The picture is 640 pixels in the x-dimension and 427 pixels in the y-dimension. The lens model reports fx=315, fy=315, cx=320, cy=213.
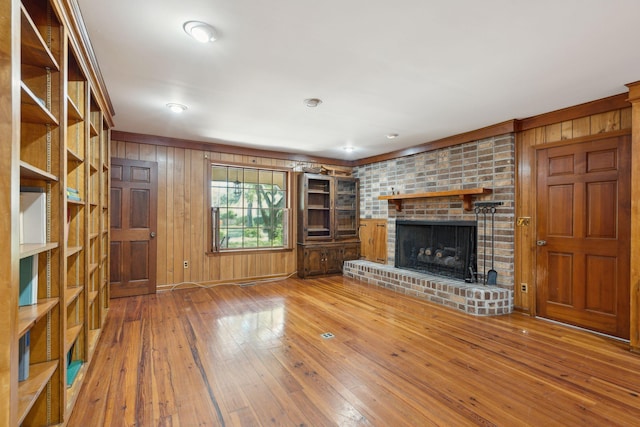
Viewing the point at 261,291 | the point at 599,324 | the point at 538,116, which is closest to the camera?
the point at 599,324

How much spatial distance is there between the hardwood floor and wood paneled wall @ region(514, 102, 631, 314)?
1.11 ft

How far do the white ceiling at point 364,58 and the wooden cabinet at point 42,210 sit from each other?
437 millimetres

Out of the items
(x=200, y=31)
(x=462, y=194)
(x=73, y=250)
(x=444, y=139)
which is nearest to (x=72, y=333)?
(x=73, y=250)

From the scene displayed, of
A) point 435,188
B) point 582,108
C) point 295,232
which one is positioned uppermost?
point 582,108

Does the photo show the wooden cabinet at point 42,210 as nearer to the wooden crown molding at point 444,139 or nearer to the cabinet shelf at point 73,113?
the cabinet shelf at point 73,113

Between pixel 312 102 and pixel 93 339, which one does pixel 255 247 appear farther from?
pixel 312 102

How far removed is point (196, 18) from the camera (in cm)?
192

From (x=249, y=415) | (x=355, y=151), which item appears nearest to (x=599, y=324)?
(x=249, y=415)

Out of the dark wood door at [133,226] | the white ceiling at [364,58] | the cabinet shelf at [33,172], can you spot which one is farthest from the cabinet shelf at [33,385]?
the dark wood door at [133,226]

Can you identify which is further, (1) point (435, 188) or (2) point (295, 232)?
(2) point (295, 232)

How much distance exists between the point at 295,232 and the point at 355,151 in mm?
1905

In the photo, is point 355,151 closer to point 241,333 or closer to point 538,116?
point 538,116

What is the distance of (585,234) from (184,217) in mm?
5324

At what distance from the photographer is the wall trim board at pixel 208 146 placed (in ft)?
15.2
